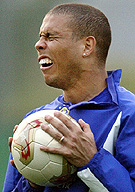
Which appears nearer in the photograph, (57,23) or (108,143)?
(108,143)

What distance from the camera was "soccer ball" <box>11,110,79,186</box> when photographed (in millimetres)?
2527

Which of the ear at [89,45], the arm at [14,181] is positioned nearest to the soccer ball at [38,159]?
the arm at [14,181]

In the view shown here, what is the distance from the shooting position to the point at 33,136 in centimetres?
255

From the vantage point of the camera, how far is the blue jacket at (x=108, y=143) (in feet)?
8.15

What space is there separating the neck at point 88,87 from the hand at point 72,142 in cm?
48

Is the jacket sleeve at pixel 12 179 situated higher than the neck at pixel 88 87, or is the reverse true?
the neck at pixel 88 87

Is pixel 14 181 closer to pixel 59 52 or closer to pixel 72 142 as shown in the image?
pixel 72 142

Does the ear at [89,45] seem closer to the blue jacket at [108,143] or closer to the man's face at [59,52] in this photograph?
the man's face at [59,52]

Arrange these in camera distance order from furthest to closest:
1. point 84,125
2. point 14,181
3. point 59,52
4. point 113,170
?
1. point 14,181
2. point 59,52
3. point 84,125
4. point 113,170

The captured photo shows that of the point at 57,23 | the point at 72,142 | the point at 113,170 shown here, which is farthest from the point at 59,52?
the point at 113,170

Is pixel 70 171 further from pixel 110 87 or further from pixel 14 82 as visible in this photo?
pixel 14 82

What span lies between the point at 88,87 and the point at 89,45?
1.07ft

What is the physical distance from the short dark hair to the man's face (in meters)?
0.05

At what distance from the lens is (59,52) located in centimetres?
290
